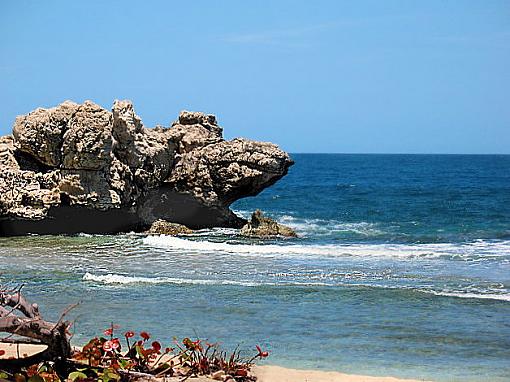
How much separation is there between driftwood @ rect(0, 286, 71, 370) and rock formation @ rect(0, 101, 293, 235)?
49.9ft

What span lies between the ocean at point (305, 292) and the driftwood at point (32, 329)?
325cm

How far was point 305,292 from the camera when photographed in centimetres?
1372

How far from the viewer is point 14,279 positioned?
14.8 m

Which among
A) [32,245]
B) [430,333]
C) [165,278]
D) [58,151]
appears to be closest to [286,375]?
[430,333]

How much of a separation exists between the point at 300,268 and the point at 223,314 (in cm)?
514

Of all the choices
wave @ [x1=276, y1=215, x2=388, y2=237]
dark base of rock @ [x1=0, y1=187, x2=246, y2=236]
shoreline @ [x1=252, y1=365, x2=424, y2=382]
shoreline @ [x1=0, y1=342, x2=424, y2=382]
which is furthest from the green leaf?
wave @ [x1=276, y1=215, x2=388, y2=237]

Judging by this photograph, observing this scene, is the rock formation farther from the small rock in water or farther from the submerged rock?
the submerged rock

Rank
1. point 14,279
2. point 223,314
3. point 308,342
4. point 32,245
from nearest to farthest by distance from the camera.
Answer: point 308,342 → point 223,314 → point 14,279 → point 32,245

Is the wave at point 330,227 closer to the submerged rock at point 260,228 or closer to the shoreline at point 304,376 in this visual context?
the submerged rock at point 260,228

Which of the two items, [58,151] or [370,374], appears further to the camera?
[58,151]

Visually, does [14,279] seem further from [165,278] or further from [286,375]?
[286,375]

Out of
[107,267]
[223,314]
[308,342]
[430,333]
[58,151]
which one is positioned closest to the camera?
[308,342]

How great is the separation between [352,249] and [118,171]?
24.8ft

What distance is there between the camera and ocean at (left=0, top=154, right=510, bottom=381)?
385 inches
